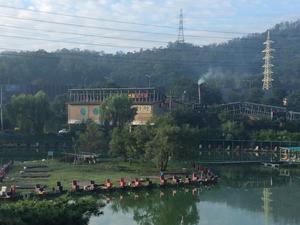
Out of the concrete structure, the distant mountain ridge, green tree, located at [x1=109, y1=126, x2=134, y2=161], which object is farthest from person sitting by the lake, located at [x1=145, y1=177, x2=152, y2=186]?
the distant mountain ridge

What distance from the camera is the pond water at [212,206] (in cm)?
2070

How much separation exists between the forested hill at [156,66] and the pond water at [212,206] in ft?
166

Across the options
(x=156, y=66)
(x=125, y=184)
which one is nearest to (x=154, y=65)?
(x=156, y=66)

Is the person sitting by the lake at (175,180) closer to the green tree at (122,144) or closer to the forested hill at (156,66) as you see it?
the green tree at (122,144)

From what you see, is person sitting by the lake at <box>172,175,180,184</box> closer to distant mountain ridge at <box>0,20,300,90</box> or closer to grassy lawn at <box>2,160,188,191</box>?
grassy lawn at <box>2,160,188,191</box>

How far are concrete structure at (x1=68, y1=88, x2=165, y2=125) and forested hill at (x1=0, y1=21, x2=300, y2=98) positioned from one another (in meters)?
8.28

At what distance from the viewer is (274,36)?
17938cm

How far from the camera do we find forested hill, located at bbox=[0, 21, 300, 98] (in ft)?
343

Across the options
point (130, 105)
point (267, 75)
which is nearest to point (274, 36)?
point (267, 75)

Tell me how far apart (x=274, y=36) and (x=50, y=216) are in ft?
573

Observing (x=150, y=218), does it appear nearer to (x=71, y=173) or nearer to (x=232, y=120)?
(x=71, y=173)

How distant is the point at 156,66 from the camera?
4589 inches

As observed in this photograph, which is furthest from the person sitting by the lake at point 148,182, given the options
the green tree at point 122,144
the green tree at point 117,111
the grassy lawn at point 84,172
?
the green tree at point 117,111

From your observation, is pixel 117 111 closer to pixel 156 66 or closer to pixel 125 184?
pixel 125 184
